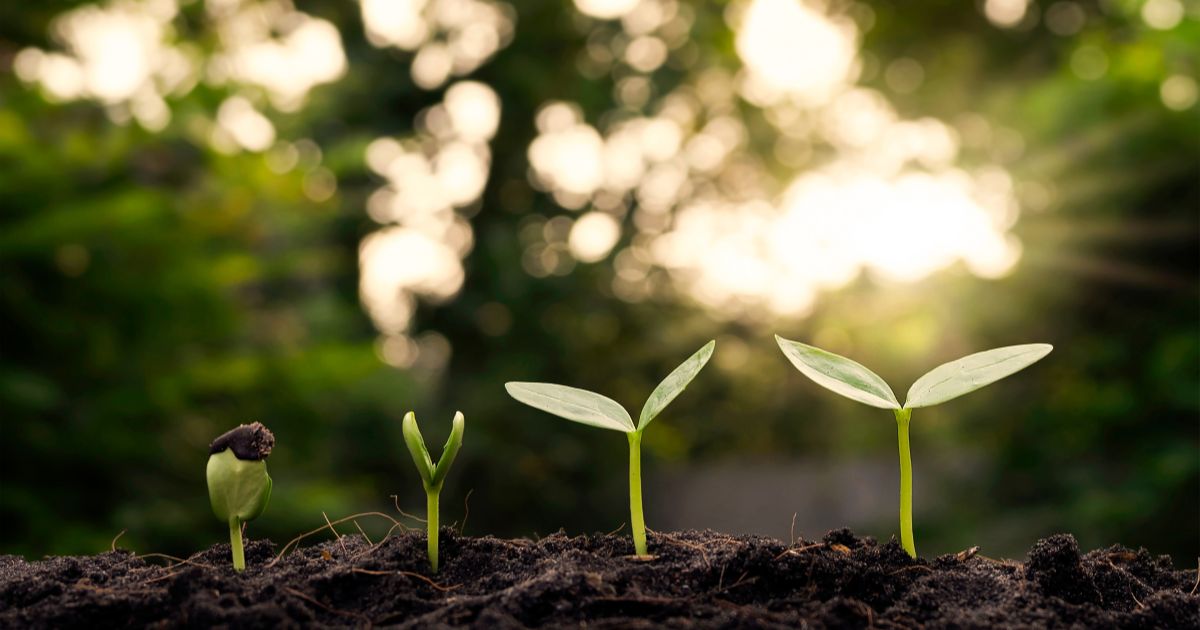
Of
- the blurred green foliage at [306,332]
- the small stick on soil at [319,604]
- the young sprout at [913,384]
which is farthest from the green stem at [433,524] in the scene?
the blurred green foliage at [306,332]

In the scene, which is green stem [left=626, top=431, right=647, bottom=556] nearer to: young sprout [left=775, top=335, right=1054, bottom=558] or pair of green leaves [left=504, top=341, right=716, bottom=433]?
pair of green leaves [left=504, top=341, right=716, bottom=433]

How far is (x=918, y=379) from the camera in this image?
876 millimetres

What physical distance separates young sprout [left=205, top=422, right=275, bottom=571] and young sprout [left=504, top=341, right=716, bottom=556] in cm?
23

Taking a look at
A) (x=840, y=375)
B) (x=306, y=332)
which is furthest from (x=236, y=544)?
(x=306, y=332)

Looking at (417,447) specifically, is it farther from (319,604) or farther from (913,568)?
(913,568)

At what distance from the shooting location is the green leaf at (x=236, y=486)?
34.2 inches

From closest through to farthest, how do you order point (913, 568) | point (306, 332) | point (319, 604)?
point (319, 604)
point (913, 568)
point (306, 332)

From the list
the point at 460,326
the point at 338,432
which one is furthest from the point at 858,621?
the point at 460,326

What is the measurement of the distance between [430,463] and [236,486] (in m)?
0.17

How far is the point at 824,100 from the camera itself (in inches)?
345

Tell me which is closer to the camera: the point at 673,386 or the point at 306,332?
the point at 673,386

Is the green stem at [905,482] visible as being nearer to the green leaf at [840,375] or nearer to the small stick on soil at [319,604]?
the green leaf at [840,375]

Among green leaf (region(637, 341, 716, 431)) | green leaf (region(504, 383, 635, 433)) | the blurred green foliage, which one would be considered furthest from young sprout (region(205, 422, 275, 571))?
the blurred green foliage

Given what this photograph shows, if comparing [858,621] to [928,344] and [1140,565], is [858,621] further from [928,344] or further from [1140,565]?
[928,344]
